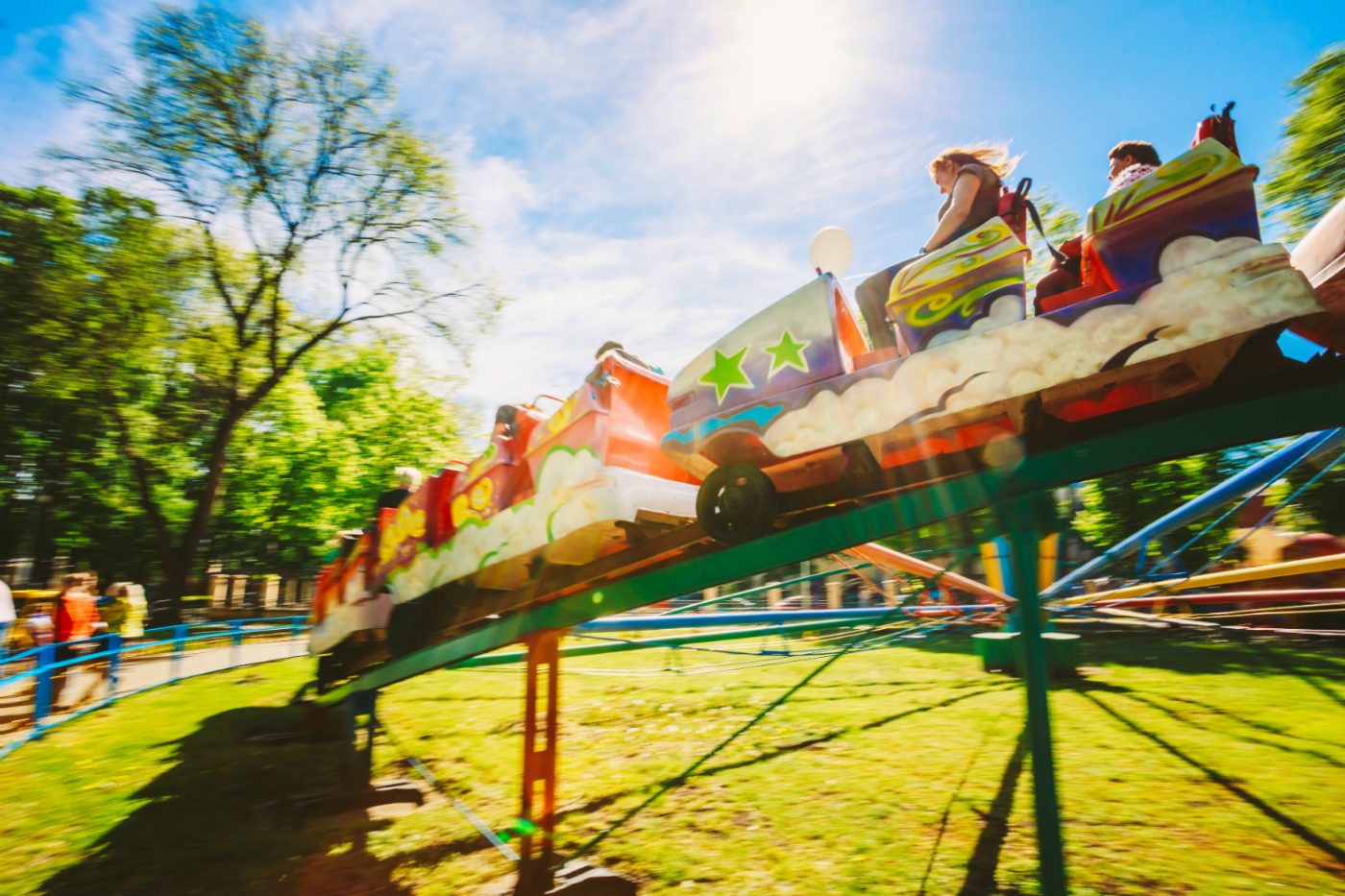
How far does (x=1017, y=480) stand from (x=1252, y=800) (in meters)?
3.69

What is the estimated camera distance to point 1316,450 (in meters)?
3.13

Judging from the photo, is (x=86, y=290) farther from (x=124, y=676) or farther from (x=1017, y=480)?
(x=1017, y=480)

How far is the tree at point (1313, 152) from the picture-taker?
1188 cm

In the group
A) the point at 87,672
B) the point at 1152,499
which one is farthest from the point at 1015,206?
the point at 87,672

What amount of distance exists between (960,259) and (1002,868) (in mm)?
3247

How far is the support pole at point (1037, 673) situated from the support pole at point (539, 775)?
224 centimetres

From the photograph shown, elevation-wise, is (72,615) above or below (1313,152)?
below

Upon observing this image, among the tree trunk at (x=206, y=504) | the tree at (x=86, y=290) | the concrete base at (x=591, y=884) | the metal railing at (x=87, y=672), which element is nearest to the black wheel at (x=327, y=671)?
the metal railing at (x=87, y=672)

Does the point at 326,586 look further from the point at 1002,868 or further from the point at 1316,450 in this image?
the point at 1316,450

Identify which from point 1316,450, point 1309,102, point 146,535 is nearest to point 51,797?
point 1316,450

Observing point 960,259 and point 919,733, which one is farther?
point 919,733

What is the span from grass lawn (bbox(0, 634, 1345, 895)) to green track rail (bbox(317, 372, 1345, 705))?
→ 1.66m

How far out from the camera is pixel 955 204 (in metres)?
2.15

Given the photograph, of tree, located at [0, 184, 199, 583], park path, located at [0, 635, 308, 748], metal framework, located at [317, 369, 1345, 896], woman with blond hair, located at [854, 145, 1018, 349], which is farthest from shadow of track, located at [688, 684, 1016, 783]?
tree, located at [0, 184, 199, 583]
